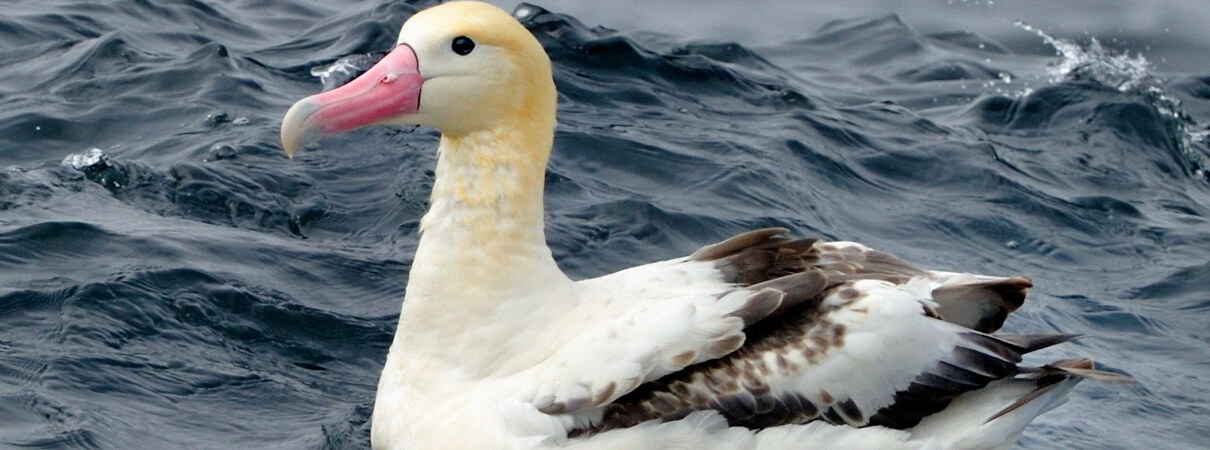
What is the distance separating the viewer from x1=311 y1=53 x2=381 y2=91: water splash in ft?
36.8

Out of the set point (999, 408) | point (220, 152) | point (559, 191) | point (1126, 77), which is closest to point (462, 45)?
point (999, 408)

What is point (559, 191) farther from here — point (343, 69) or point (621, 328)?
point (621, 328)

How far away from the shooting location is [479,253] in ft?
20.3

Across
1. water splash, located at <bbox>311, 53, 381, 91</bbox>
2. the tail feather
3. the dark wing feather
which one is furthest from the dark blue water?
the dark wing feather

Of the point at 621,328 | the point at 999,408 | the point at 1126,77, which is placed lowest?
the point at 1126,77

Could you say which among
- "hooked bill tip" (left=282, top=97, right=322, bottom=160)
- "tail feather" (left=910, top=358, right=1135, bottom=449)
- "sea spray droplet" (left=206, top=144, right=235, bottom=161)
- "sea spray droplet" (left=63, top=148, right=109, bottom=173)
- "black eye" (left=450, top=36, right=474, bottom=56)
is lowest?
"sea spray droplet" (left=63, top=148, right=109, bottom=173)

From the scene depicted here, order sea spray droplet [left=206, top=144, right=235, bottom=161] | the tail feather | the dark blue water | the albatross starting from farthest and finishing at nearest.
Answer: sea spray droplet [left=206, top=144, right=235, bottom=161] → the dark blue water → the tail feather → the albatross

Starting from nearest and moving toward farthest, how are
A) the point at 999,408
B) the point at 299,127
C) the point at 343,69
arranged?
1. the point at 299,127
2. the point at 999,408
3. the point at 343,69

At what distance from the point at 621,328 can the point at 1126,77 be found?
7.72 metres

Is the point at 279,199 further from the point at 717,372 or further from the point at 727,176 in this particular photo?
the point at 717,372

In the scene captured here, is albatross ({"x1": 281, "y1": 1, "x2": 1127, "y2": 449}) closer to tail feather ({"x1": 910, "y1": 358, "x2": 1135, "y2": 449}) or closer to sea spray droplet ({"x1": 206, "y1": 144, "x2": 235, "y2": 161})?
tail feather ({"x1": 910, "y1": 358, "x2": 1135, "y2": 449})

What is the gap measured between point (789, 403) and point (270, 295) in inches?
116

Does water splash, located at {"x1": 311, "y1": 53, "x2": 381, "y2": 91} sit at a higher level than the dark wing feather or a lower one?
lower

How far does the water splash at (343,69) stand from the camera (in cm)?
1122
